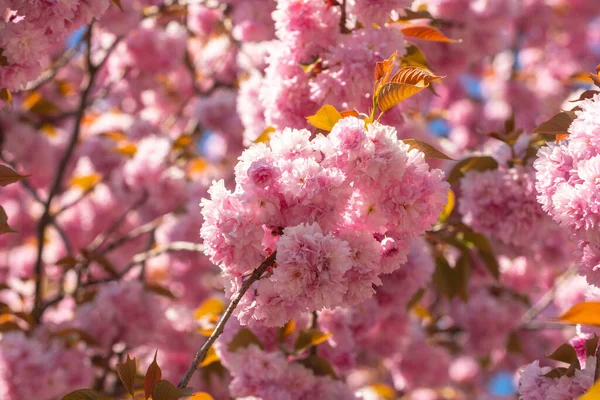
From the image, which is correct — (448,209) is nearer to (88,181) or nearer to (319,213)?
(319,213)

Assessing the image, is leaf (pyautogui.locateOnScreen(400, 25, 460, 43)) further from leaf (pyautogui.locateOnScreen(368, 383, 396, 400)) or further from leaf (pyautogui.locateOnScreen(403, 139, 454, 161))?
leaf (pyautogui.locateOnScreen(368, 383, 396, 400))

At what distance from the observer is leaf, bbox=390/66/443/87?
151cm

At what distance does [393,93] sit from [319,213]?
357 mm

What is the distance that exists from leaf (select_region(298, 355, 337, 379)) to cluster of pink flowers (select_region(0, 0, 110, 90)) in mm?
1162

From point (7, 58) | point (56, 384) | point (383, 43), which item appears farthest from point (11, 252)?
point (383, 43)

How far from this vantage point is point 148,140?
3.83 meters

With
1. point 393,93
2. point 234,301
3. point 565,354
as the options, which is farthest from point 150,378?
point 565,354

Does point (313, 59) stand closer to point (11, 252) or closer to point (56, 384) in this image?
point (56, 384)

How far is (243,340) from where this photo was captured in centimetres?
207

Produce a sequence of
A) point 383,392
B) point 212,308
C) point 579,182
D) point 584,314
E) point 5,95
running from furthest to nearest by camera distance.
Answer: point 383,392
point 212,308
point 5,95
point 579,182
point 584,314

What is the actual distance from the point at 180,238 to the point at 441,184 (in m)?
2.76

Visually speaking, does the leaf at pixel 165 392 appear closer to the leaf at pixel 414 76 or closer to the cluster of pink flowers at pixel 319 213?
the cluster of pink flowers at pixel 319 213

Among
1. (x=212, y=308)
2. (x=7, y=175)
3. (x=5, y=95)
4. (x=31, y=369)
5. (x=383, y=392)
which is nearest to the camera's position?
(x=7, y=175)

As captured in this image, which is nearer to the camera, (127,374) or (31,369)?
(127,374)
